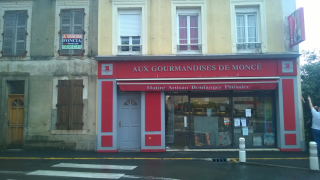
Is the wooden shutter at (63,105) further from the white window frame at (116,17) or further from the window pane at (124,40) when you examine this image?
the window pane at (124,40)

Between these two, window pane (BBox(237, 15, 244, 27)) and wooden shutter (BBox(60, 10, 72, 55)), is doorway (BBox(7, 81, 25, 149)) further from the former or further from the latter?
window pane (BBox(237, 15, 244, 27))

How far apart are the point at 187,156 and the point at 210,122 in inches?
79.5

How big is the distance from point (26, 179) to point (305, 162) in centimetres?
867

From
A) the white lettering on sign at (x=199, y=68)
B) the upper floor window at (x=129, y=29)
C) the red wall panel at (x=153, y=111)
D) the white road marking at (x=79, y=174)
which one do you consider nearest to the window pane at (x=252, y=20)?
the white lettering on sign at (x=199, y=68)

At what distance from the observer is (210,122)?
398 inches

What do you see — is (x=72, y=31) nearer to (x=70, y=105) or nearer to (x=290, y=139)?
(x=70, y=105)

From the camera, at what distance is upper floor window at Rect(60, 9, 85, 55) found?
400 inches

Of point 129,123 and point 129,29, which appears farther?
point 129,29

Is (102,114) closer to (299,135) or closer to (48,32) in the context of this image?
(48,32)

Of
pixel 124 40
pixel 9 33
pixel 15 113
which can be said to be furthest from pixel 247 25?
pixel 15 113

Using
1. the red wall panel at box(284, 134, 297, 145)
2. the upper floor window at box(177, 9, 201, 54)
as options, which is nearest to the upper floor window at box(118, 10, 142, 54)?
the upper floor window at box(177, 9, 201, 54)

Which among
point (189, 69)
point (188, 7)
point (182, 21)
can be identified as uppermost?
point (188, 7)

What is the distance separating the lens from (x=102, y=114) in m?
9.73

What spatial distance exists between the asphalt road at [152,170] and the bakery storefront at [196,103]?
6.12ft
